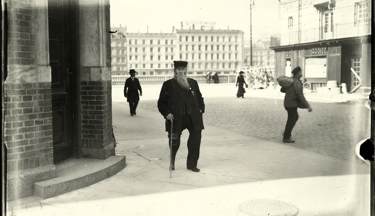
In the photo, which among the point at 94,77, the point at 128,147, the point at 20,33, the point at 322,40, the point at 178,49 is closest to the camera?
the point at 20,33

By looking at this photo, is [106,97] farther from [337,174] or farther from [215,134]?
[215,134]

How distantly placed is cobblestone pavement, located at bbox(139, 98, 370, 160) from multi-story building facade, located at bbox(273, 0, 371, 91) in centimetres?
1105

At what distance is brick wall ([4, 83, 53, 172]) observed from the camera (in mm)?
5211

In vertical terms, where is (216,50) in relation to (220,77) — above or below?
above

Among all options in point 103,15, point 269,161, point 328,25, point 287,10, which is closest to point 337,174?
point 269,161

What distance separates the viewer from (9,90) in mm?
5172

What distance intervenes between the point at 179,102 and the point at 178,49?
138 ft

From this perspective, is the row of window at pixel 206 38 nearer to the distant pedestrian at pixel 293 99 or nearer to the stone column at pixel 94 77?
the distant pedestrian at pixel 293 99

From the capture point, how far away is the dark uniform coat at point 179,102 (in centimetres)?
680

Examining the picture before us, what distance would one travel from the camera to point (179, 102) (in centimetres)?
680

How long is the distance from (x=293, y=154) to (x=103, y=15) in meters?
4.22

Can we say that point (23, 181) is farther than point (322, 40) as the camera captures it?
No

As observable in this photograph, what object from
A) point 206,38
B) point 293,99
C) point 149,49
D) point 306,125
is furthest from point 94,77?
point 206,38

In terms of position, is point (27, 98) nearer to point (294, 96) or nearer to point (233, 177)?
point (233, 177)
